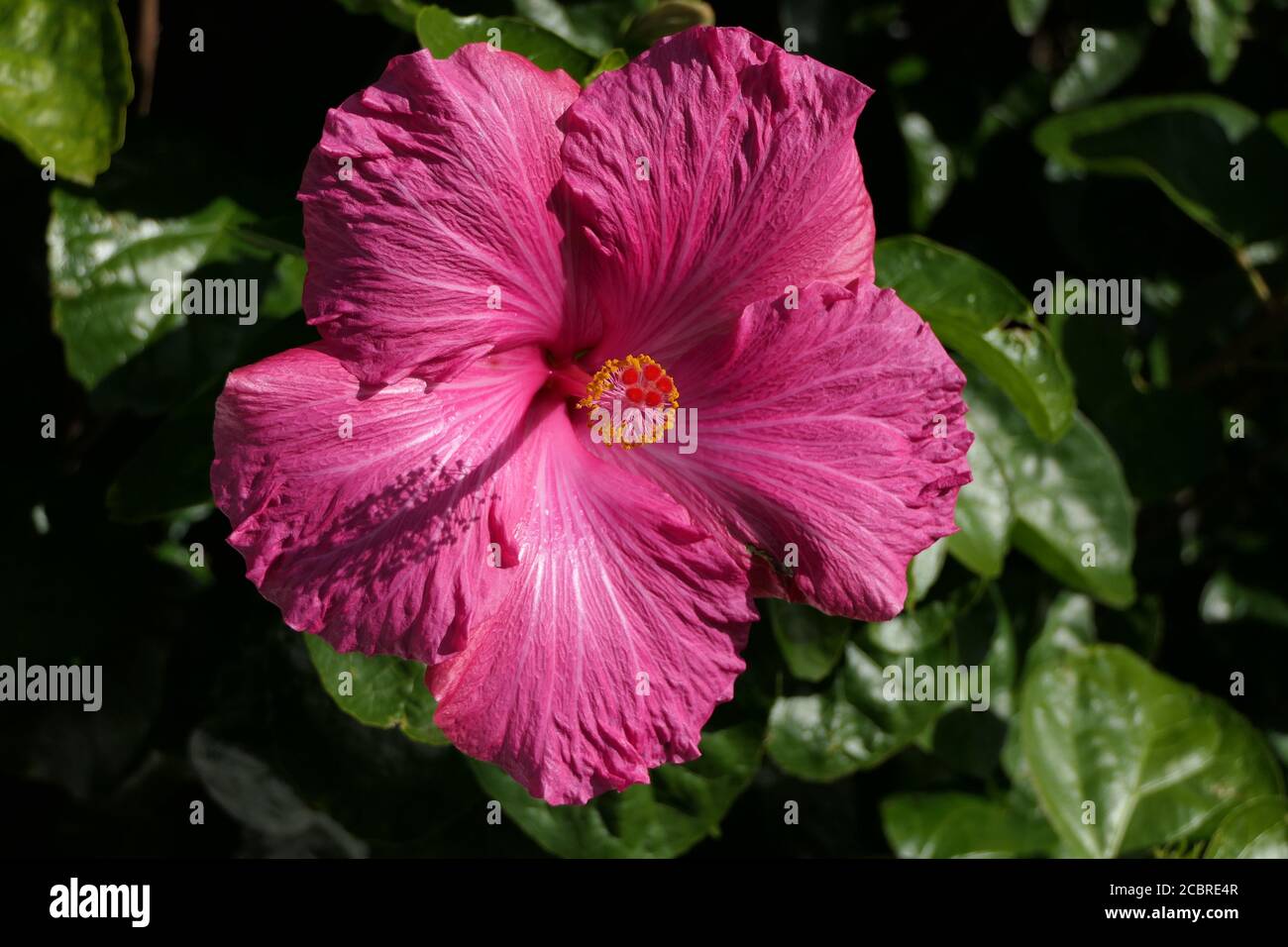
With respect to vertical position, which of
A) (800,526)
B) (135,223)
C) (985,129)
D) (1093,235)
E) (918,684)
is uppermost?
(985,129)

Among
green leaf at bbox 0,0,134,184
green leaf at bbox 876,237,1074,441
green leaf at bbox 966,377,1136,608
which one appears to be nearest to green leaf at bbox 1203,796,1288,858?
green leaf at bbox 966,377,1136,608

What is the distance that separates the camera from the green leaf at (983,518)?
173cm

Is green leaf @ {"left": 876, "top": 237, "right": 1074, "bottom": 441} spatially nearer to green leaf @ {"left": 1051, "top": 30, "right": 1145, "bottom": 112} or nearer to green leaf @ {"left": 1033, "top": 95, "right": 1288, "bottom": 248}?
green leaf @ {"left": 1033, "top": 95, "right": 1288, "bottom": 248}

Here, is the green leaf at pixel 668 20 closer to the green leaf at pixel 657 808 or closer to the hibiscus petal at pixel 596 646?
the hibiscus petal at pixel 596 646

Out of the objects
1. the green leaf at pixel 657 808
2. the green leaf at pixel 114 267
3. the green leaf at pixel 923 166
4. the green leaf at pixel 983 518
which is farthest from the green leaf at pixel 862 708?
the green leaf at pixel 114 267

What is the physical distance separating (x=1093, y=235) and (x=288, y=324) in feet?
5.12

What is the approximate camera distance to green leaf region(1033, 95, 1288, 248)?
2.08m

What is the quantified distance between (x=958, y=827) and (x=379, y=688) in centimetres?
120

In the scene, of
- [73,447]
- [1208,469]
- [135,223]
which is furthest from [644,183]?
[1208,469]

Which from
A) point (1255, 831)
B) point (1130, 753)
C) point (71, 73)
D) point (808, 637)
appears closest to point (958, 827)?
point (1130, 753)

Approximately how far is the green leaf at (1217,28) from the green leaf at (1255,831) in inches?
51.0

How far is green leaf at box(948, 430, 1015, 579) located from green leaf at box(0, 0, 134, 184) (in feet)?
4.13

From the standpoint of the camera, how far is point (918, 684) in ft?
6.27

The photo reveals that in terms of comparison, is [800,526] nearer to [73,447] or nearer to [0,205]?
[73,447]
